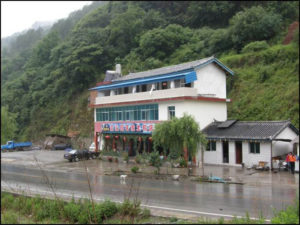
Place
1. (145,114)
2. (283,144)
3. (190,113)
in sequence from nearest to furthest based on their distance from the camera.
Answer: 1. (283,144)
2. (190,113)
3. (145,114)

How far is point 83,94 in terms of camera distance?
163 feet

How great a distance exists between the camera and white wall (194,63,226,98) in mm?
25000

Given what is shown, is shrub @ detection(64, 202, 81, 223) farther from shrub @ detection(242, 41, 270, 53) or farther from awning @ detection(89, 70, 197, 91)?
shrub @ detection(242, 41, 270, 53)

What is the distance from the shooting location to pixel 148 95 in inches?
1036

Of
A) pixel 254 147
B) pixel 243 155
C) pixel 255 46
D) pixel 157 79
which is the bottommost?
pixel 243 155

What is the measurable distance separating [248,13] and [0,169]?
33.2 metres

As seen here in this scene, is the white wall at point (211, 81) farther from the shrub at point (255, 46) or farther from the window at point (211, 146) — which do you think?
the shrub at point (255, 46)

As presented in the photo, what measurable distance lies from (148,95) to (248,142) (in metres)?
9.22

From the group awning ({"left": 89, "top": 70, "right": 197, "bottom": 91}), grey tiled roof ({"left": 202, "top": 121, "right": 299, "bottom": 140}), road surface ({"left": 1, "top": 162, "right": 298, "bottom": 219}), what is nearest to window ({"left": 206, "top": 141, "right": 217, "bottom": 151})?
grey tiled roof ({"left": 202, "top": 121, "right": 299, "bottom": 140})

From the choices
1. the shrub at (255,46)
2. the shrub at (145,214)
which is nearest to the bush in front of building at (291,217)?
the shrub at (145,214)

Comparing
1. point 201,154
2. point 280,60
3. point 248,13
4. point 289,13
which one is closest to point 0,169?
point 201,154

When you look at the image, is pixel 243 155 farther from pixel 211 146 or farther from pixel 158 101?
pixel 158 101

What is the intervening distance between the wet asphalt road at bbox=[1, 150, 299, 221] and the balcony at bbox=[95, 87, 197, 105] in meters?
8.23

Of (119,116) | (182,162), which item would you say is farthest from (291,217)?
(119,116)
